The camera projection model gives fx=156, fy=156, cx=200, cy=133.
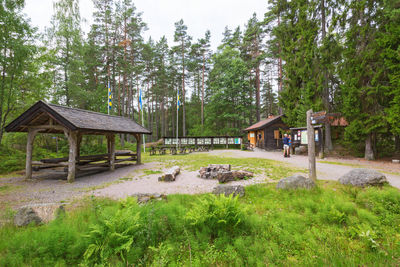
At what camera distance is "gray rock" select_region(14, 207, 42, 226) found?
3.24 meters

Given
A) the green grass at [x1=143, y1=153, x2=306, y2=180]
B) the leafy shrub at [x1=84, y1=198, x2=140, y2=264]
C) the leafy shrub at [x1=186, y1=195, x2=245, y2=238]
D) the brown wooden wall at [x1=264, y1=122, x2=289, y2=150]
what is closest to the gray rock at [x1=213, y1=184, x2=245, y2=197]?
the leafy shrub at [x1=186, y1=195, x2=245, y2=238]

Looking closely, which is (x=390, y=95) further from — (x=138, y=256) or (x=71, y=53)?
(x=71, y=53)

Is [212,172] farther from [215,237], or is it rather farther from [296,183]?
[215,237]

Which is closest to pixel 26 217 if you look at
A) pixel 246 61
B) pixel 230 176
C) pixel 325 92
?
pixel 230 176

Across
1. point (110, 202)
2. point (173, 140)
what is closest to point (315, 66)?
point (173, 140)

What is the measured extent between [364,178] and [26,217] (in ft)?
30.0

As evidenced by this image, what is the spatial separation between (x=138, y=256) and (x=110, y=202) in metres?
2.63

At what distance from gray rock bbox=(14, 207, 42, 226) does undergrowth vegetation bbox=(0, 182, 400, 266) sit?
13cm

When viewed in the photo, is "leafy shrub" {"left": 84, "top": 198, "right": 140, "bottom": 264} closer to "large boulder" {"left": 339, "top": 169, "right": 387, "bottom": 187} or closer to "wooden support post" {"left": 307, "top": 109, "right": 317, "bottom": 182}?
"wooden support post" {"left": 307, "top": 109, "right": 317, "bottom": 182}

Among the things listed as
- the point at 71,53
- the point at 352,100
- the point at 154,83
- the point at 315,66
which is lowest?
the point at 352,100

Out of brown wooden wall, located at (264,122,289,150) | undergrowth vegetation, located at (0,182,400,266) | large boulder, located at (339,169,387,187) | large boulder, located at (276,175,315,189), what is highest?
brown wooden wall, located at (264,122,289,150)

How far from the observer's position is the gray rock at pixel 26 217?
3.24 metres

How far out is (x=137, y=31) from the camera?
25.0 metres

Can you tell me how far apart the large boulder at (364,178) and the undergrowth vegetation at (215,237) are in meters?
A: 1.22
